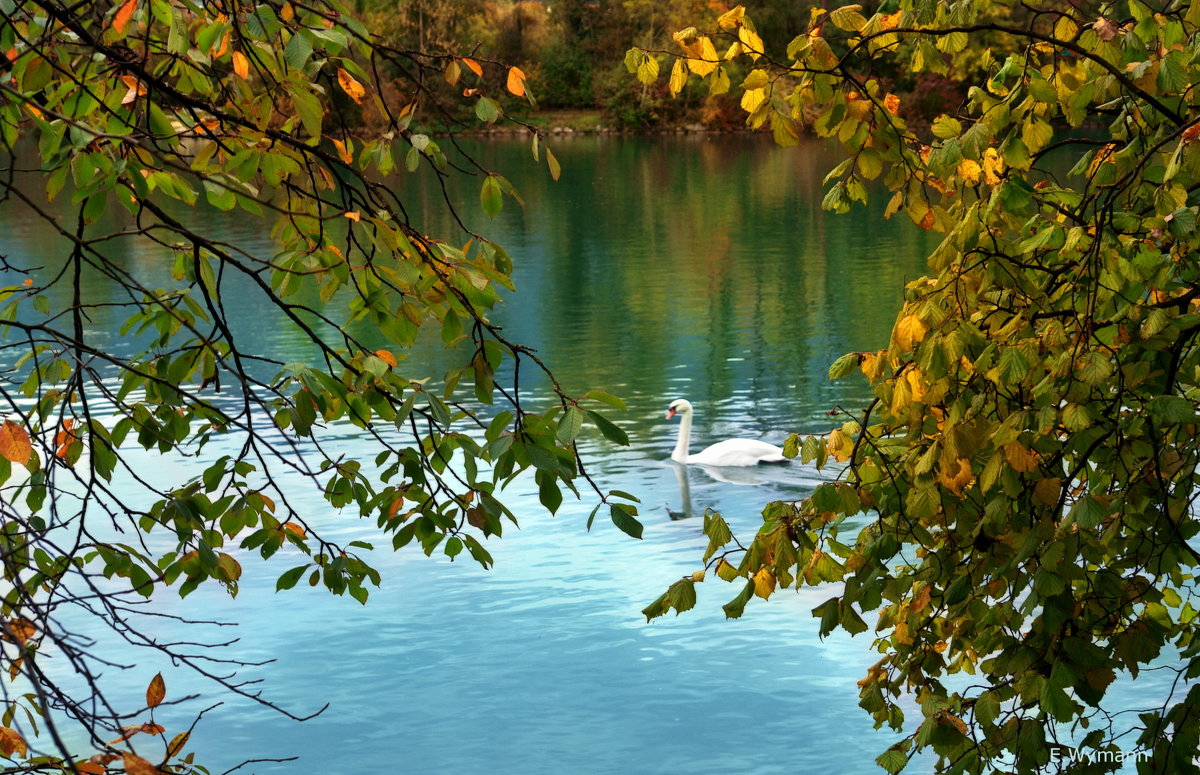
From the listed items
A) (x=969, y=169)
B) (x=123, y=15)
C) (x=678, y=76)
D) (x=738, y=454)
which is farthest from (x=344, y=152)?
(x=738, y=454)

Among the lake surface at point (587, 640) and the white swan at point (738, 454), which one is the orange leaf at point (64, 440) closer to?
the lake surface at point (587, 640)

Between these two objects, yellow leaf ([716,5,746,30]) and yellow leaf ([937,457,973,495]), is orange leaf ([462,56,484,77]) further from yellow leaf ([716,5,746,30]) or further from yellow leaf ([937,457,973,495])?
yellow leaf ([937,457,973,495])

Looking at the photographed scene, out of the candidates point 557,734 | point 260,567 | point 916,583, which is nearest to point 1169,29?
point 916,583

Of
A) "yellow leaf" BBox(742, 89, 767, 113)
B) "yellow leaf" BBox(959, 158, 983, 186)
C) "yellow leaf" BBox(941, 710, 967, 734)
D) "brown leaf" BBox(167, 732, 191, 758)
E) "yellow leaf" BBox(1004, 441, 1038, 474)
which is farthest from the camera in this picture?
"yellow leaf" BBox(959, 158, 983, 186)

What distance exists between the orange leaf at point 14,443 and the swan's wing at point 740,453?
40.5ft

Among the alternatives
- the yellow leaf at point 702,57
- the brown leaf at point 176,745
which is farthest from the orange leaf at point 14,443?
the yellow leaf at point 702,57

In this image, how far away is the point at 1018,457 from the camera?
4.18 metres

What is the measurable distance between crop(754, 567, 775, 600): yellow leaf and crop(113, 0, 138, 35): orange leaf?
2.59 m

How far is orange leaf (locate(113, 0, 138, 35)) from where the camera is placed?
147 inches

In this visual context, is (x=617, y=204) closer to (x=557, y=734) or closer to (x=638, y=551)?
(x=638, y=551)

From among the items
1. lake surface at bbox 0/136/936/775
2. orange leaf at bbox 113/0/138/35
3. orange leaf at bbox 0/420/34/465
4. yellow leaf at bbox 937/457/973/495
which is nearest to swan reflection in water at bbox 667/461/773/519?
lake surface at bbox 0/136/936/775

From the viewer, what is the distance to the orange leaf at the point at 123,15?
3742mm

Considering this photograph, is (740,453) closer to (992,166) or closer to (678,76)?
(992,166)

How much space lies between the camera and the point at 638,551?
1337cm
